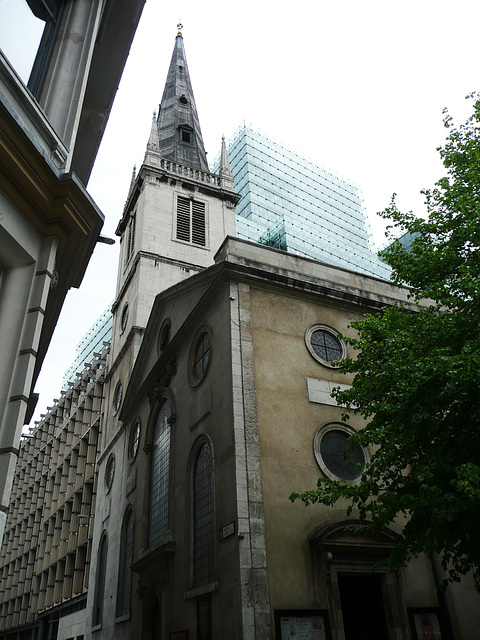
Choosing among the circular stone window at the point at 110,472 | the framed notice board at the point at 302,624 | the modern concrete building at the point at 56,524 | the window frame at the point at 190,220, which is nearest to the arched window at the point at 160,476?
the framed notice board at the point at 302,624

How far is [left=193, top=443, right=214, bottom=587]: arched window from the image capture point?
13.8 metres

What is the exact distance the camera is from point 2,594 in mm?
52312

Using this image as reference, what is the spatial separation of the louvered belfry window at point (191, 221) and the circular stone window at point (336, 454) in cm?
1994

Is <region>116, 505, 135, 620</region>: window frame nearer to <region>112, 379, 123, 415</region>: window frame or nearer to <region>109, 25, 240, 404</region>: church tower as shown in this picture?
<region>112, 379, 123, 415</region>: window frame

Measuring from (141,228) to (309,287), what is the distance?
1739cm

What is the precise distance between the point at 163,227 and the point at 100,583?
18980mm

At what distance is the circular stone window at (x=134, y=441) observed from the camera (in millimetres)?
22703

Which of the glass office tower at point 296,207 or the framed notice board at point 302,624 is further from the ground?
the glass office tower at point 296,207

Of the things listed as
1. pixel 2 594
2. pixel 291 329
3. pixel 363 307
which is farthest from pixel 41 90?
pixel 2 594

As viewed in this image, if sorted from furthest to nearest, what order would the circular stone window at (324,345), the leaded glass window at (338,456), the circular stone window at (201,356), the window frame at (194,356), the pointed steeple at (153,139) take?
the pointed steeple at (153,139) < the circular stone window at (201,356) < the window frame at (194,356) < the circular stone window at (324,345) < the leaded glass window at (338,456)

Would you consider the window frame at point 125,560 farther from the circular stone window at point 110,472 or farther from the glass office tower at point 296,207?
the glass office tower at point 296,207

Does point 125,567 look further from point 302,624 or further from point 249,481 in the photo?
point 302,624

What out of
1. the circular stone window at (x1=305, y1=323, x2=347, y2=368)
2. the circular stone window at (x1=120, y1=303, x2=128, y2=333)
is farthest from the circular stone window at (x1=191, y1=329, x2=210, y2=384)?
the circular stone window at (x1=120, y1=303, x2=128, y2=333)

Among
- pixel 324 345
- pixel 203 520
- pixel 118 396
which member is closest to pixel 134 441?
pixel 118 396
